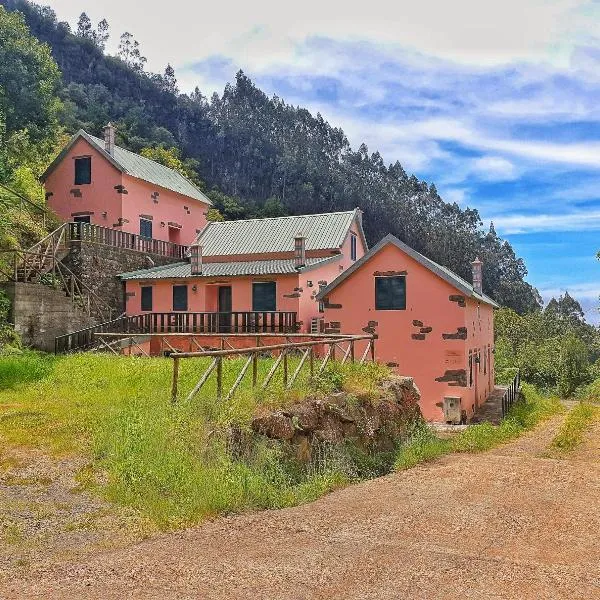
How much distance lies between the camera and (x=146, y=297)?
29.1 metres

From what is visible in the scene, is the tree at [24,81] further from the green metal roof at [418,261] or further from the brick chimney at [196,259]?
the green metal roof at [418,261]

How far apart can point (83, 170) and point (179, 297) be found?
11.0 m

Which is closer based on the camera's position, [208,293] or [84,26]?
[208,293]

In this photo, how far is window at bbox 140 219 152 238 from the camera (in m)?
34.3

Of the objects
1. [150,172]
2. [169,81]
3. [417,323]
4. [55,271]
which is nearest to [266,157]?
[169,81]

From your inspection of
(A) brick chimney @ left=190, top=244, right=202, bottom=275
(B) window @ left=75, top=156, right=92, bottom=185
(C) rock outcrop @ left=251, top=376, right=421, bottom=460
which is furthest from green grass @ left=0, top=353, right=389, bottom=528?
(B) window @ left=75, top=156, right=92, bottom=185

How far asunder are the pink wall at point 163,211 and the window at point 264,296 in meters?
9.83

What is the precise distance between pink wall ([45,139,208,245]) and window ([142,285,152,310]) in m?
5.24

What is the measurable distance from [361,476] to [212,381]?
357cm

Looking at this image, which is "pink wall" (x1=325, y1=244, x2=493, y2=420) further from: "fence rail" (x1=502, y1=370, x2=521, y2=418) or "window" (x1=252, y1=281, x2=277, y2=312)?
→ "window" (x1=252, y1=281, x2=277, y2=312)

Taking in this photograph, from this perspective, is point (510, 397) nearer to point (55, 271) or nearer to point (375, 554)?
point (55, 271)

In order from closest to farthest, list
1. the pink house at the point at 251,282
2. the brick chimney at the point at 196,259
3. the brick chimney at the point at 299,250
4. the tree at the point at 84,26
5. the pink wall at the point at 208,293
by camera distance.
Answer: the pink house at the point at 251,282 → the pink wall at the point at 208,293 → the brick chimney at the point at 299,250 → the brick chimney at the point at 196,259 → the tree at the point at 84,26

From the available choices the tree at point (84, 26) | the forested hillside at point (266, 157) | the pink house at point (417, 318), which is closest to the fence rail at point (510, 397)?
the pink house at point (417, 318)

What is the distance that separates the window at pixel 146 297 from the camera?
29.0 metres
